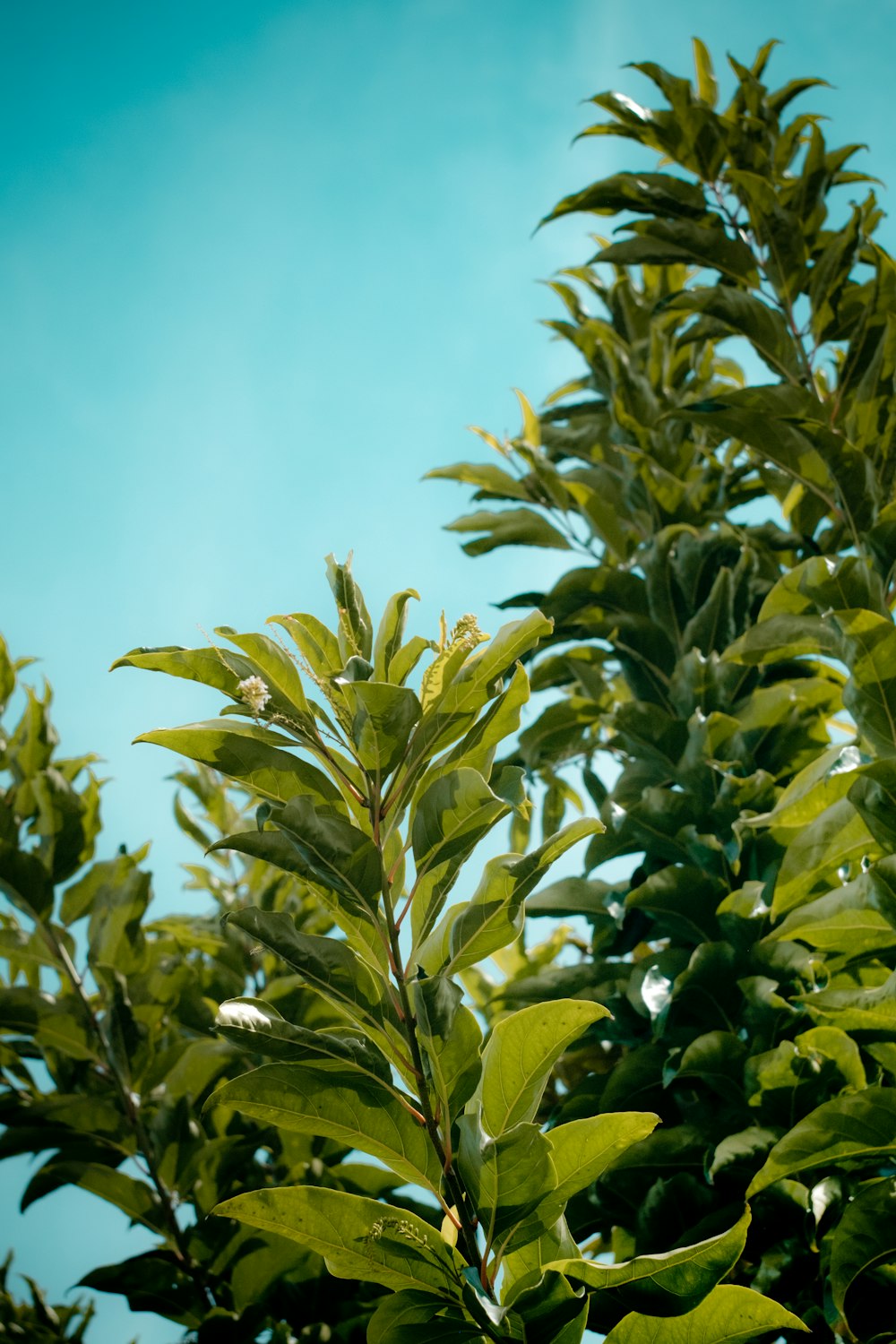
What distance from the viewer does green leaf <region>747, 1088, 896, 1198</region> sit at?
5.53 ft

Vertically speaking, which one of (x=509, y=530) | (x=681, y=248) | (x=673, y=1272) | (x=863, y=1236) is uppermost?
(x=681, y=248)

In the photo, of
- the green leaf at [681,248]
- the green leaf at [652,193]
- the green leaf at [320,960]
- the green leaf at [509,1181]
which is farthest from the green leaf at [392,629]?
the green leaf at [652,193]

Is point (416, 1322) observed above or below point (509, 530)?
below

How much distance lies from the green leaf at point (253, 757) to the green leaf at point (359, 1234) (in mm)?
524

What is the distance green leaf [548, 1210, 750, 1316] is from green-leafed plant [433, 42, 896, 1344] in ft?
0.10

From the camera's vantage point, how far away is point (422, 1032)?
146 cm

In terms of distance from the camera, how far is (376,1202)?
4.82 ft

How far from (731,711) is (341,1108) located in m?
1.67

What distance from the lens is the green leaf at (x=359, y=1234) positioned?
4.60 ft

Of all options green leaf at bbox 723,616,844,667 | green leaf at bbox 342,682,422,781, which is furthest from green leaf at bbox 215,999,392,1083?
green leaf at bbox 723,616,844,667

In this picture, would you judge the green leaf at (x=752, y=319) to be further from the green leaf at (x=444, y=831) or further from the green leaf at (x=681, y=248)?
the green leaf at (x=444, y=831)

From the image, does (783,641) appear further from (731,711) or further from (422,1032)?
(422,1032)

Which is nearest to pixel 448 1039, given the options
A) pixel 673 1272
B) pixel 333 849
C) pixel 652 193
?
pixel 333 849

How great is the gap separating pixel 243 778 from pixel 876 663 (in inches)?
45.5
